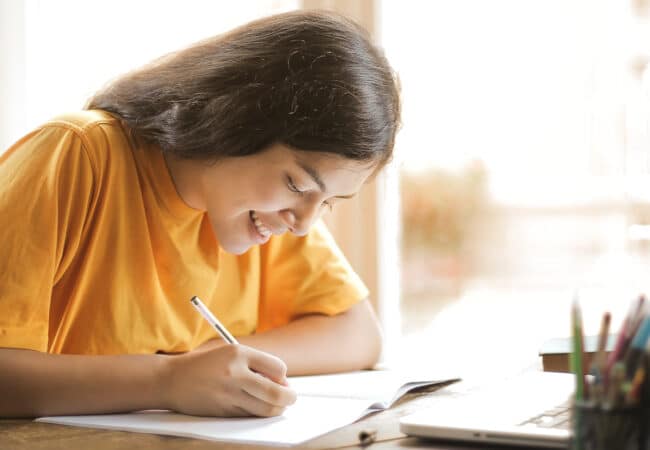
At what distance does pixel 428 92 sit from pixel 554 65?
650 mm

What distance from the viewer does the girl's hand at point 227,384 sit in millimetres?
1072

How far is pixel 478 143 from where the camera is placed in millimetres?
3141

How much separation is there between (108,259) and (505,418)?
645 millimetres

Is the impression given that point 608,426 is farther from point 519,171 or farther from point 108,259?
point 519,171

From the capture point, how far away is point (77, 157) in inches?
49.9

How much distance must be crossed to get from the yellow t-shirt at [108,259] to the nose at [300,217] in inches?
7.6

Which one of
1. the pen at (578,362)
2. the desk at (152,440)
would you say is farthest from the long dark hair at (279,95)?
the pen at (578,362)

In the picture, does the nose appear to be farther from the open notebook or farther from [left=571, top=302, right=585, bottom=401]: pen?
[left=571, top=302, right=585, bottom=401]: pen

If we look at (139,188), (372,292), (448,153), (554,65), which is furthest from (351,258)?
(554,65)

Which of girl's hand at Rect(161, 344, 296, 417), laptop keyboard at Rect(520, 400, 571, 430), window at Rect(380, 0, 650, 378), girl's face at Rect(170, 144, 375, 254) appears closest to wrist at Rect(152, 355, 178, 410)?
girl's hand at Rect(161, 344, 296, 417)

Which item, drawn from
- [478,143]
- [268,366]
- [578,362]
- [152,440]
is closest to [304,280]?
[268,366]

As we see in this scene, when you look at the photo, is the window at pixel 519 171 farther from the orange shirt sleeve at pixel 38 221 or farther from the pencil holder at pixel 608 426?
the pencil holder at pixel 608 426

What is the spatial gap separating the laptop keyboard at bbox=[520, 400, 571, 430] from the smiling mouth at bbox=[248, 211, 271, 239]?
528mm

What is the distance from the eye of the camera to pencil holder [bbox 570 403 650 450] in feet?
2.25
